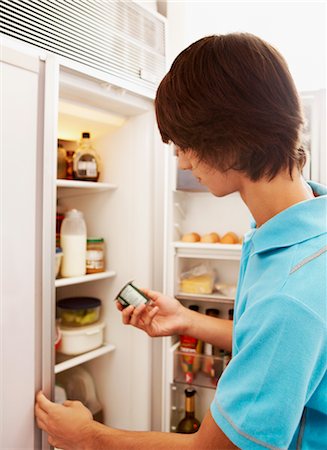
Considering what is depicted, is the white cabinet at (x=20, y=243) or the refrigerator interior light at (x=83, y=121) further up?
the refrigerator interior light at (x=83, y=121)

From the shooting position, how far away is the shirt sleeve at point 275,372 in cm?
62

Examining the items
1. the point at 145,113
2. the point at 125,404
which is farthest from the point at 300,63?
the point at 125,404

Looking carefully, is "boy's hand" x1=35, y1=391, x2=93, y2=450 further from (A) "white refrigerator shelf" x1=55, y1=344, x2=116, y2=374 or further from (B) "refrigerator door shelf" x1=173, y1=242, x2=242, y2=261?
(B) "refrigerator door shelf" x1=173, y1=242, x2=242, y2=261

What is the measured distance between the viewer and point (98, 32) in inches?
50.5

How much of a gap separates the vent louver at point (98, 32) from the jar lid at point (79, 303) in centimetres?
83

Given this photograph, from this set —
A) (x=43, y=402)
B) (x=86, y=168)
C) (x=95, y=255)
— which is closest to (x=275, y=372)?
(x=43, y=402)

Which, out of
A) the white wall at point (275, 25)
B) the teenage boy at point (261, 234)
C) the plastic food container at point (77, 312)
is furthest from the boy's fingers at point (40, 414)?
the white wall at point (275, 25)

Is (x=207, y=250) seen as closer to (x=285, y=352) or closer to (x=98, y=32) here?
(x=98, y=32)

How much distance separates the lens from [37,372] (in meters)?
1.13

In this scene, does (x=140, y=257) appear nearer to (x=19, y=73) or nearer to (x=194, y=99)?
(x=19, y=73)

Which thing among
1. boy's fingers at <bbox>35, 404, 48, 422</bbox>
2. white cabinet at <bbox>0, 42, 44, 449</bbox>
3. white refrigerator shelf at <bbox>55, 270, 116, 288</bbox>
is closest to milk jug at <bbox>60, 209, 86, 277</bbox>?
white refrigerator shelf at <bbox>55, 270, 116, 288</bbox>

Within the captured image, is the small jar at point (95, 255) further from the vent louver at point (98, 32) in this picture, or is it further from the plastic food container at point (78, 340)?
the vent louver at point (98, 32)

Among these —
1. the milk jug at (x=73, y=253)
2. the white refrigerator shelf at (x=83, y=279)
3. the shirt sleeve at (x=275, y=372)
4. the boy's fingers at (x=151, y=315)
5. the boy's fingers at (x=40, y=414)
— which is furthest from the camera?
the milk jug at (x=73, y=253)

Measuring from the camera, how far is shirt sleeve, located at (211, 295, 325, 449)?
623mm
